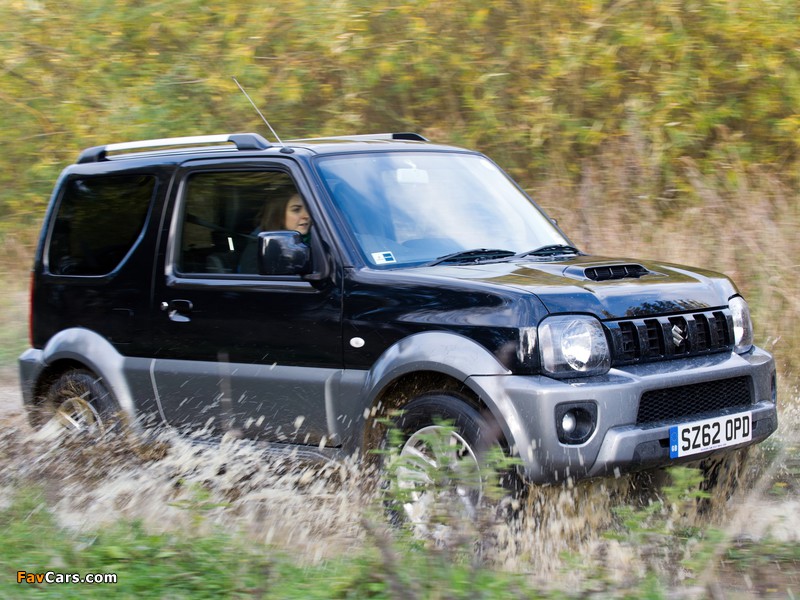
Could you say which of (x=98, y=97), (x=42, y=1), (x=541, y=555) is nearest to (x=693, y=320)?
(x=541, y=555)

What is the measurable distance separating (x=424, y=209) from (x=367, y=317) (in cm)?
77

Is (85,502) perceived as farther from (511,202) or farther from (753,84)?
(753,84)

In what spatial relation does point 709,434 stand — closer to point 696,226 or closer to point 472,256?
point 472,256

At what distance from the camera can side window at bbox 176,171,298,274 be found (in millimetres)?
5066

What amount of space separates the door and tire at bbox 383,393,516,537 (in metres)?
0.53

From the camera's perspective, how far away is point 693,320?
4.54 m

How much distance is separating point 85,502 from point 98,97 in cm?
867

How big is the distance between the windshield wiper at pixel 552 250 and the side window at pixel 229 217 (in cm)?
118

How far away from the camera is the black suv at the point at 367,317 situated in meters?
4.10

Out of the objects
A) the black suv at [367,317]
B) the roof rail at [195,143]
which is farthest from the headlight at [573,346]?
the roof rail at [195,143]

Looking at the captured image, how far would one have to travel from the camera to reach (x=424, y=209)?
506cm

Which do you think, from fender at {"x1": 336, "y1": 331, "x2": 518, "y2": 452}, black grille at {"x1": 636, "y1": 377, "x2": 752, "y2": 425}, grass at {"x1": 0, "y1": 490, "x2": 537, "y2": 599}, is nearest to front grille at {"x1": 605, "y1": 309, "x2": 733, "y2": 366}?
black grille at {"x1": 636, "y1": 377, "x2": 752, "y2": 425}

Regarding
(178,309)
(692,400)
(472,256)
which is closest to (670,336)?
(692,400)

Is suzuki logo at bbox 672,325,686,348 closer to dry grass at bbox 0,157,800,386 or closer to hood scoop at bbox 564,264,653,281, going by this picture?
hood scoop at bbox 564,264,653,281
